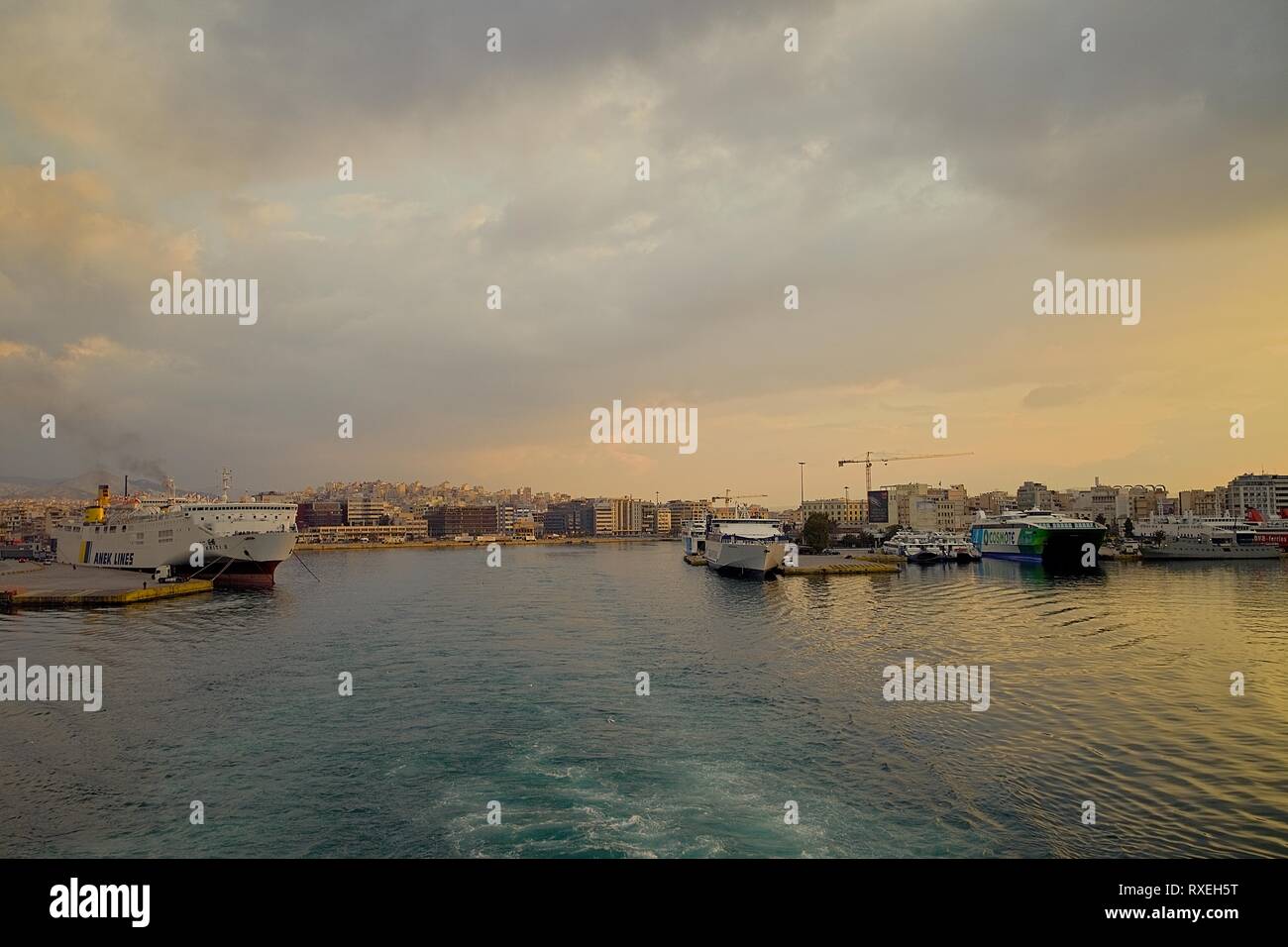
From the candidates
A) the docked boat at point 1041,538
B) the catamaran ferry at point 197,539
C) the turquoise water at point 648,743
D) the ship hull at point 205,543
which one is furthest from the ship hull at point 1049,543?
the catamaran ferry at point 197,539

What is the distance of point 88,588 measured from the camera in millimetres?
44000

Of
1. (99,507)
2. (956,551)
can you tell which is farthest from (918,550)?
(99,507)

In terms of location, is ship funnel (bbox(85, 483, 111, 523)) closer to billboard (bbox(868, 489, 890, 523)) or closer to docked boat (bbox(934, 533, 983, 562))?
docked boat (bbox(934, 533, 983, 562))

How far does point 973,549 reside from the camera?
8444cm

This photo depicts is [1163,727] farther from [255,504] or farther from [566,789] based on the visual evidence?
[255,504]

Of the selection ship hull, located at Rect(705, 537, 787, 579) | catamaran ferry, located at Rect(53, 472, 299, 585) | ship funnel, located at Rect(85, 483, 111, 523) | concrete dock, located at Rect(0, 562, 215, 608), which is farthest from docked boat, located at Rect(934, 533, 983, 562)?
ship funnel, located at Rect(85, 483, 111, 523)

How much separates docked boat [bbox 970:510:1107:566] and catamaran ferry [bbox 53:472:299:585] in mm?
68599

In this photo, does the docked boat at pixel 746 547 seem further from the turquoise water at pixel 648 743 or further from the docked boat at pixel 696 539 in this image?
the turquoise water at pixel 648 743

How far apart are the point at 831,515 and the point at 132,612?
Answer: 17467 centimetres

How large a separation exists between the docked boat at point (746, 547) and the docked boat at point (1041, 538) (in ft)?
87.6

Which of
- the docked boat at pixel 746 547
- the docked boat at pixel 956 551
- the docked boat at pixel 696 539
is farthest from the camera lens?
the docked boat at pixel 696 539

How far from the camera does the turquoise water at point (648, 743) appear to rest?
10484mm

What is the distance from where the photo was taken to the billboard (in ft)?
570

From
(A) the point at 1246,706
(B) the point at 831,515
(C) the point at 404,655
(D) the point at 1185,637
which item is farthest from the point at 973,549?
(B) the point at 831,515
